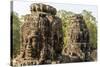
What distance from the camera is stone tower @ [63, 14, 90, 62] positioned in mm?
3051

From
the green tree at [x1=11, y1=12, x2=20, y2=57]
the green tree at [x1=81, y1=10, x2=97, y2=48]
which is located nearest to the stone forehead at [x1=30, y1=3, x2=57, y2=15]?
the green tree at [x1=11, y1=12, x2=20, y2=57]

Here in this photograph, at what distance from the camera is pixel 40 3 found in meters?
2.89

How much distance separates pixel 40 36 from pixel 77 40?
0.53 metres

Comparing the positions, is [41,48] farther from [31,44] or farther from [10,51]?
[10,51]

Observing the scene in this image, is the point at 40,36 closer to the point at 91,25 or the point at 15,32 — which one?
the point at 15,32

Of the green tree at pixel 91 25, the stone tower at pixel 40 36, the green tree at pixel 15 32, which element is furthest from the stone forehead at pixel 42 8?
the green tree at pixel 91 25

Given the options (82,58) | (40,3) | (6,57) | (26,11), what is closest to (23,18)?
(26,11)

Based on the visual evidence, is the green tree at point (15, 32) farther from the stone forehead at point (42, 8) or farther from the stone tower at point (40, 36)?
the stone forehead at point (42, 8)

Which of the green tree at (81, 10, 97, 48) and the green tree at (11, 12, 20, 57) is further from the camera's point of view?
the green tree at (81, 10, 97, 48)

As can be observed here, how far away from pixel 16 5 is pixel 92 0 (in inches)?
41.6

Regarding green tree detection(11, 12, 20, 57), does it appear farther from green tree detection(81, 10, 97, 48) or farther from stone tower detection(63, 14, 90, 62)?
green tree detection(81, 10, 97, 48)

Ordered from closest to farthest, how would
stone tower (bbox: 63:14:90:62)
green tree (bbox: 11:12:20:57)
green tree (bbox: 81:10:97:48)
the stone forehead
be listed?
green tree (bbox: 11:12:20:57)
the stone forehead
stone tower (bbox: 63:14:90:62)
green tree (bbox: 81:10:97:48)

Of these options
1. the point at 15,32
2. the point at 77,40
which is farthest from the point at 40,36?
the point at 77,40

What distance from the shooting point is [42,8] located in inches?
114
